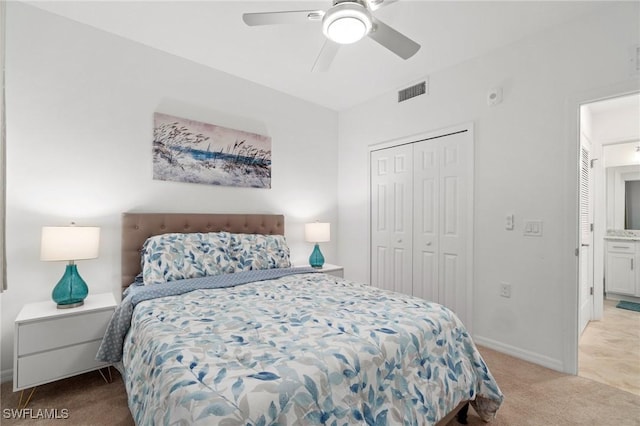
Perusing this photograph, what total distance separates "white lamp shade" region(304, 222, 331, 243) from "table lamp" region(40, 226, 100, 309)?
2024mm

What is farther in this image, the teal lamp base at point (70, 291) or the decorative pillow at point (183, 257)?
the decorative pillow at point (183, 257)

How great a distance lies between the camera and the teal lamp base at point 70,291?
6.52ft

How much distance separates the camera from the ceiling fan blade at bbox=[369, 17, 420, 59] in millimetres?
1792

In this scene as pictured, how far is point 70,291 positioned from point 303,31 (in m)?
2.57

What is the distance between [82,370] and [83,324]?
0.98 ft

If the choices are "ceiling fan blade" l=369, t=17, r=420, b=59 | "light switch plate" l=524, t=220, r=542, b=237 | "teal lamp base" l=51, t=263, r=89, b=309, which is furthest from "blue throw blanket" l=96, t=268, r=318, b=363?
"light switch plate" l=524, t=220, r=542, b=237

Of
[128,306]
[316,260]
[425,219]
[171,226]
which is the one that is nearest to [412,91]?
[425,219]

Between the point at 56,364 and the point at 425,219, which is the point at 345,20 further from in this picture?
the point at 56,364

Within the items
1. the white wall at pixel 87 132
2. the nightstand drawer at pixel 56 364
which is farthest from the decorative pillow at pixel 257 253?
the nightstand drawer at pixel 56 364

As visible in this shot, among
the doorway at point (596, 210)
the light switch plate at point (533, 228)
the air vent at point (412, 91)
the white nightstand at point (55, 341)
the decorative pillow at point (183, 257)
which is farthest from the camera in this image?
the air vent at point (412, 91)

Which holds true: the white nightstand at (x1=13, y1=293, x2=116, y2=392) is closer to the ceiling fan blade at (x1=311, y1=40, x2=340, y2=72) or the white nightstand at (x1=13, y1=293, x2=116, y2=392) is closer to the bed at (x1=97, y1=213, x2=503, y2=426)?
the bed at (x1=97, y1=213, x2=503, y2=426)

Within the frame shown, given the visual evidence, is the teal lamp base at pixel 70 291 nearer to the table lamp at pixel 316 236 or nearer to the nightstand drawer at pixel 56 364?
the nightstand drawer at pixel 56 364

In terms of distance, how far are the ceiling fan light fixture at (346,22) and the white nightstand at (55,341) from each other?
2.30 m

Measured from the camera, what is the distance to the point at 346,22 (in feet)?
5.53
